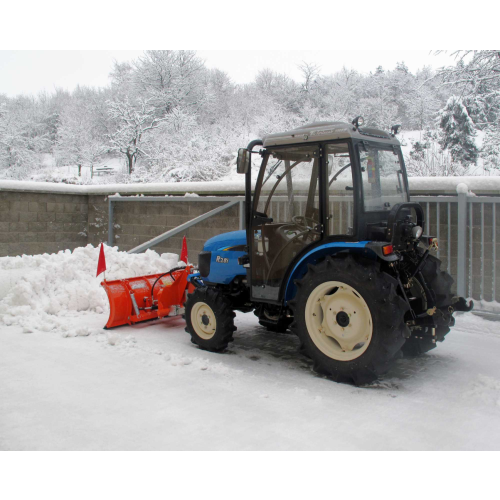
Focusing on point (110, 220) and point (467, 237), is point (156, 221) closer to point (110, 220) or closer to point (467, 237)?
point (110, 220)

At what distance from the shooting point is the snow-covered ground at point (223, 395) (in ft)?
10.3

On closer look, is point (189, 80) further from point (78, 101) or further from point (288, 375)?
point (288, 375)

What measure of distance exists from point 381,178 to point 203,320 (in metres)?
2.26

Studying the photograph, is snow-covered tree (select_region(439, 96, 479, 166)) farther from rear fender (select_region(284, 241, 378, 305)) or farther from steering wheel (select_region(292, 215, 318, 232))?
rear fender (select_region(284, 241, 378, 305))

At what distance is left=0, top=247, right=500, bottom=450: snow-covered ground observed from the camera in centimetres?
312

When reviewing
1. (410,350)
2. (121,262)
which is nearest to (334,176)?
(410,350)

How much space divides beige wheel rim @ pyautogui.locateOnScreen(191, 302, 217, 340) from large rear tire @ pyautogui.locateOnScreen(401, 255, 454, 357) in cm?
188

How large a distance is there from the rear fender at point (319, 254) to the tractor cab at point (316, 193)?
54 mm

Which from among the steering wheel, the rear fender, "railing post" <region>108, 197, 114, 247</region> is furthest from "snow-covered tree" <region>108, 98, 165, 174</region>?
the rear fender

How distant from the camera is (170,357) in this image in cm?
480

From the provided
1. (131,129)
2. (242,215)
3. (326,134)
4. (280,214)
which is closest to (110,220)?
(242,215)

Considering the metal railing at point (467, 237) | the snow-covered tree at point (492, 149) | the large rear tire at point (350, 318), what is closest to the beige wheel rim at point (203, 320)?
the large rear tire at point (350, 318)

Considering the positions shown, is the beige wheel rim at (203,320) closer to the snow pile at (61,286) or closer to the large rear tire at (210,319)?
the large rear tire at (210,319)

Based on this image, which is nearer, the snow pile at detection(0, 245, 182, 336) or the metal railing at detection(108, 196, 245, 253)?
the snow pile at detection(0, 245, 182, 336)
